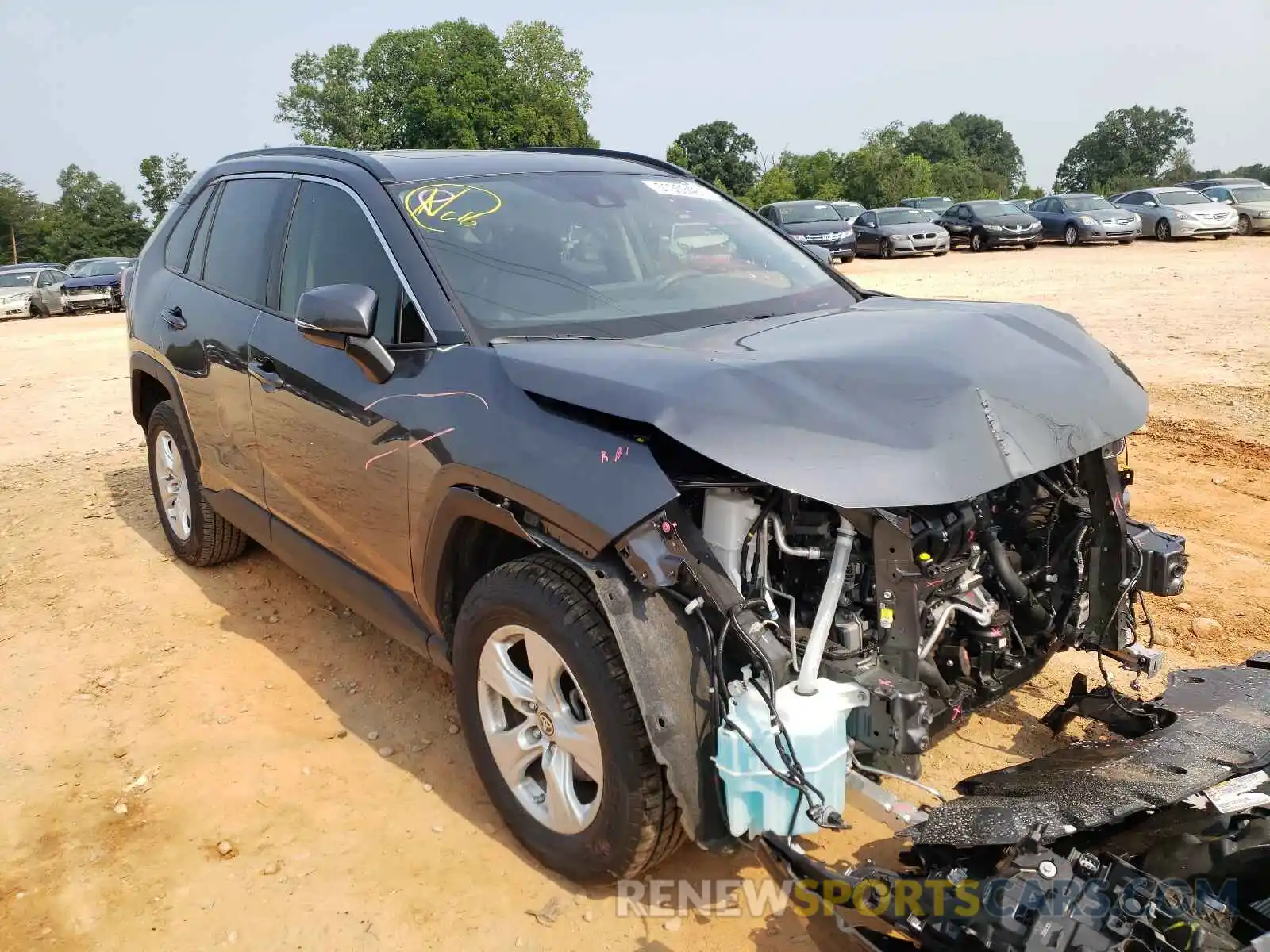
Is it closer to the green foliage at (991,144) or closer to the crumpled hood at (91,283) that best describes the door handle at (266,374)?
the crumpled hood at (91,283)

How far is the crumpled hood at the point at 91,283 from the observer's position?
2422cm

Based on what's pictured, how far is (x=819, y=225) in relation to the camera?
22828 millimetres

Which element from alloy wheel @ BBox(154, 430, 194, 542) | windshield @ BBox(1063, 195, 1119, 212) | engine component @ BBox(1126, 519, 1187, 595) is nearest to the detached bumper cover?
engine component @ BBox(1126, 519, 1187, 595)

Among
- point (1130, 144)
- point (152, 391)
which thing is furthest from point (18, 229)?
point (1130, 144)

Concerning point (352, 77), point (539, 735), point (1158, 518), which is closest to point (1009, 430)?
point (539, 735)

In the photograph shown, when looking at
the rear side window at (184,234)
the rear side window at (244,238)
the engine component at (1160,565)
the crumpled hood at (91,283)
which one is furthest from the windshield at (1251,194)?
the crumpled hood at (91,283)

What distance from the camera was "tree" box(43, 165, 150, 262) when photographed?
5659 cm

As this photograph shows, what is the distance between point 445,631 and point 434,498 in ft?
1.55

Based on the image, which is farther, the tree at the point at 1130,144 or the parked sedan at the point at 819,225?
the tree at the point at 1130,144

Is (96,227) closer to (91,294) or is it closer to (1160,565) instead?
(91,294)

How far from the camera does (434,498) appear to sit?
9.24 feet

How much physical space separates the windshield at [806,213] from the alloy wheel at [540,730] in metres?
21.6

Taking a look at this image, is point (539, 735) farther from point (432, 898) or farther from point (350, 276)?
point (350, 276)

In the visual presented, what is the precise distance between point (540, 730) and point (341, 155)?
2346mm
